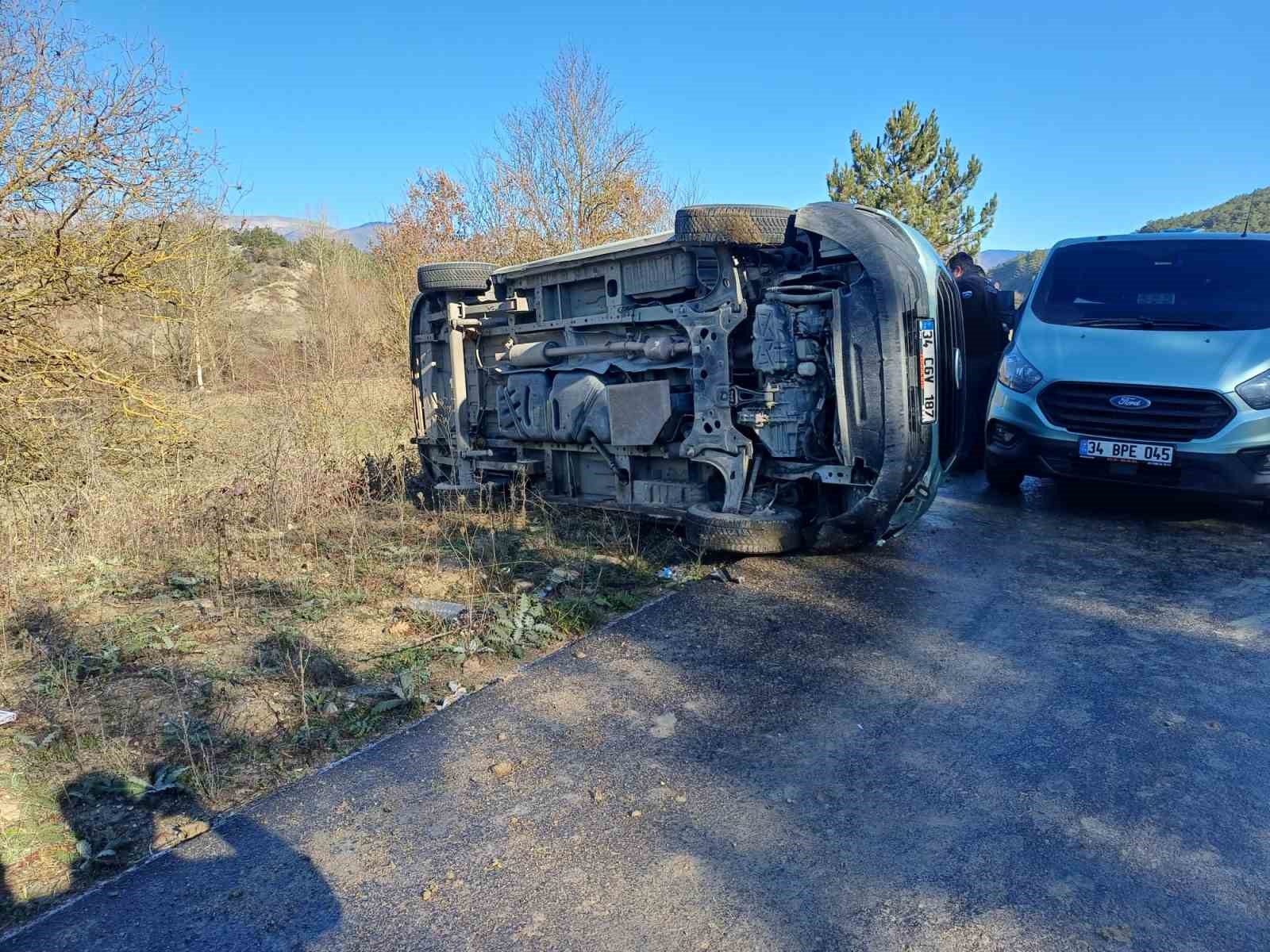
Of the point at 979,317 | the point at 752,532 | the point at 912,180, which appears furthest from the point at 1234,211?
the point at 752,532

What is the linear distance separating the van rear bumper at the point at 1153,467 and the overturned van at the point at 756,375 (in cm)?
104

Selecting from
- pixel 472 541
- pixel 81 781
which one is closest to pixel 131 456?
pixel 472 541

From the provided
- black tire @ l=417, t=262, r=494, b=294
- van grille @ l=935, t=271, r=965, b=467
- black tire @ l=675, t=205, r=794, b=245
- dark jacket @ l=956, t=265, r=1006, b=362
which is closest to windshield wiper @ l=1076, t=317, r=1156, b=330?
van grille @ l=935, t=271, r=965, b=467

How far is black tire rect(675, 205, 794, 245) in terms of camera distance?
4.79m

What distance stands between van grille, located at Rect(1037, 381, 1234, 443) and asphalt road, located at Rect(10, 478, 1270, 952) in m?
1.48

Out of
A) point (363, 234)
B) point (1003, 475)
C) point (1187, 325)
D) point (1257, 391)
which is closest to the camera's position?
point (1257, 391)

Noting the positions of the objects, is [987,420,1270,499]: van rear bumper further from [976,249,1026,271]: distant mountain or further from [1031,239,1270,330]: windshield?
[976,249,1026,271]: distant mountain

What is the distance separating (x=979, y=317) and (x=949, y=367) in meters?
3.55

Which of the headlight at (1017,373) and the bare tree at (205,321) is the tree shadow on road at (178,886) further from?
the bare tree at (205,321)

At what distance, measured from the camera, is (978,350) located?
8148 mm

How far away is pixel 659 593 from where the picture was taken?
492 centimetres

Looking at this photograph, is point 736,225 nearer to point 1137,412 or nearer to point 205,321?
point 1137,412

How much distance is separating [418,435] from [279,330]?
1558cm

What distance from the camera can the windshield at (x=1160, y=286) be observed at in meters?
5.86
